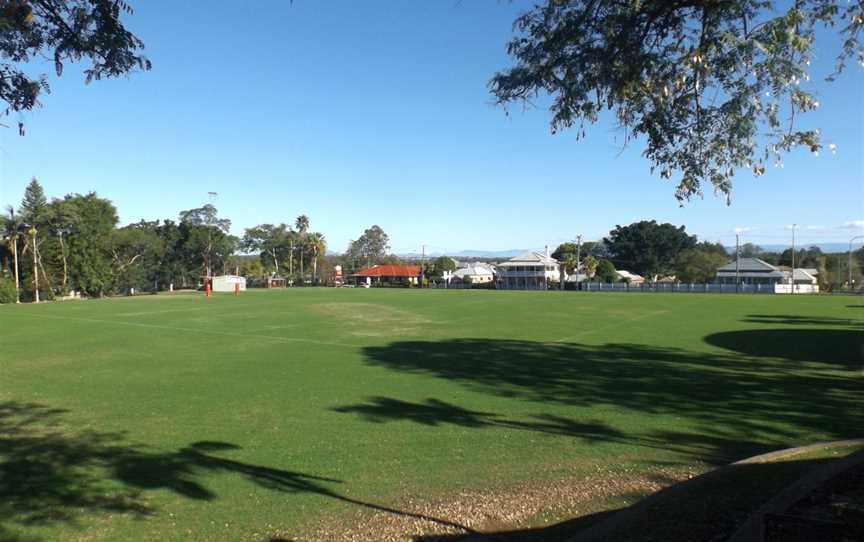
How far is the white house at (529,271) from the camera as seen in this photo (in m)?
107

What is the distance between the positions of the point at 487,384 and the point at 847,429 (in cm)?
730

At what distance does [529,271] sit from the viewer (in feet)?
356

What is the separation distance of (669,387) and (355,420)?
24.8ft

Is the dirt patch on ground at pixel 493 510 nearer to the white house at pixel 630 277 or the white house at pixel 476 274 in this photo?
the white house at pixel 630 277

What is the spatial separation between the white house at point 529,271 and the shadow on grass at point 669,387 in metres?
84.2

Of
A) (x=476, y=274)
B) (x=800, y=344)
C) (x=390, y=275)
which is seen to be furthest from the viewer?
(x=476, y=274)

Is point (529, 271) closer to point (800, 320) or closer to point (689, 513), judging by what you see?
point (800, 320)

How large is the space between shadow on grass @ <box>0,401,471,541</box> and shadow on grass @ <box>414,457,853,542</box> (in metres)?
0.88

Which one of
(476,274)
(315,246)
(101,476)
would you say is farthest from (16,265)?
(476,274)

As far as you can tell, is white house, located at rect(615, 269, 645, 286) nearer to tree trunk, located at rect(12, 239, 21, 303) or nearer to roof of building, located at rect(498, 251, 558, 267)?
roof of building, located at rect(498, 251, 558, 267)

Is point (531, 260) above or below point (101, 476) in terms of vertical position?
above

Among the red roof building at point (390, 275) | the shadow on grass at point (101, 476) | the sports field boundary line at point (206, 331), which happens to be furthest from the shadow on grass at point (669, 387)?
the red roof building at point (390, 275)

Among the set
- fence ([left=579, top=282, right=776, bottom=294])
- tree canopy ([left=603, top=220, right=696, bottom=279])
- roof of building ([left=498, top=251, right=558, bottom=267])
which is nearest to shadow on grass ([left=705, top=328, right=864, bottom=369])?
fence ([left=579, top=282, right=776, bottom=294])

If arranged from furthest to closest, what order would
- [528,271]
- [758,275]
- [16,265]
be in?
[528,271] → [758,275] → [16,265]
